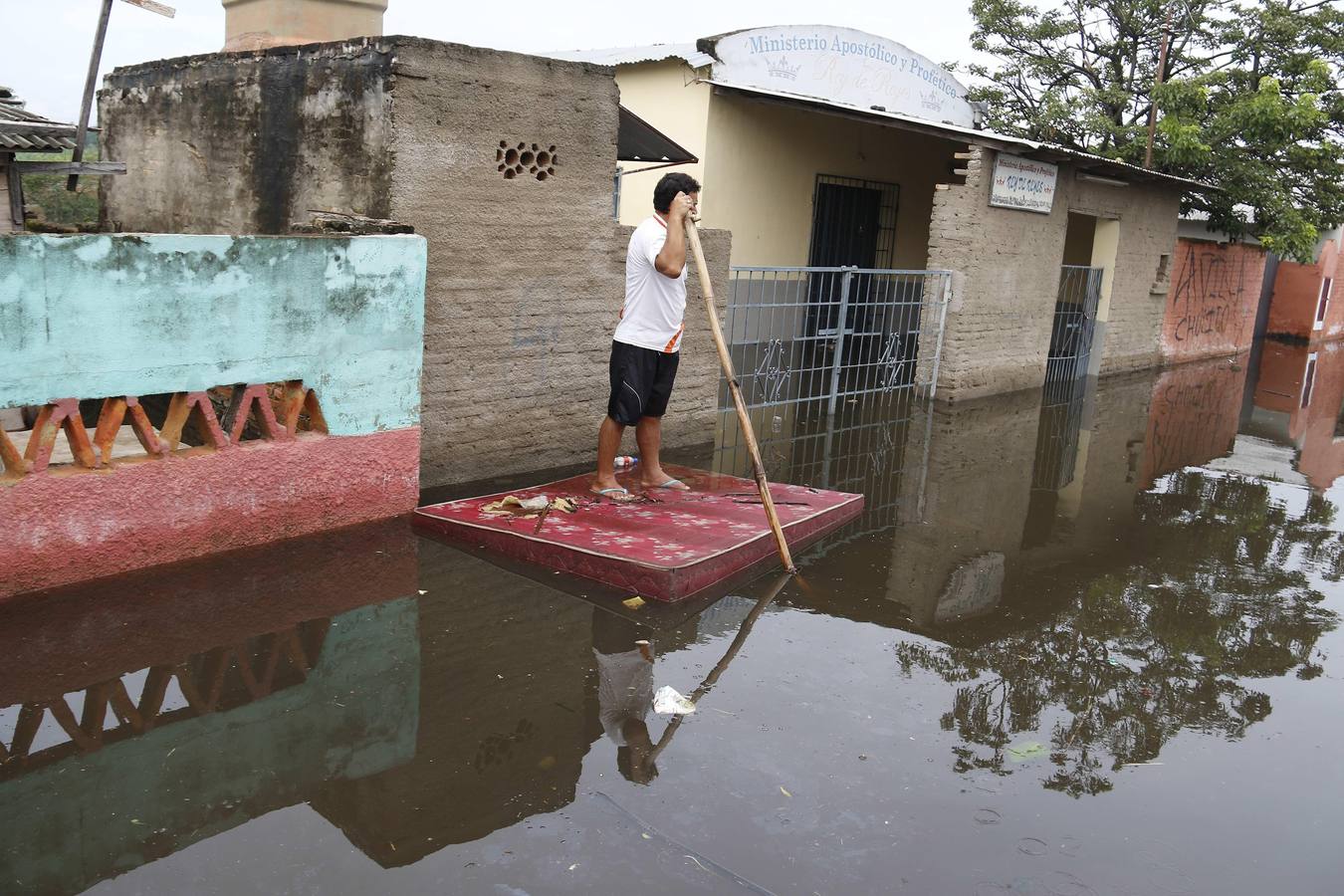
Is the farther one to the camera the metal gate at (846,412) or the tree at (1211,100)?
the tree at (1211,100)

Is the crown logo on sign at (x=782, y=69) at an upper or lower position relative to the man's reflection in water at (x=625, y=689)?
upper

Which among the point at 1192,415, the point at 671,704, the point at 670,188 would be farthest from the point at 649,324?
the point at 1192,415

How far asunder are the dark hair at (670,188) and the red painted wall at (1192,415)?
4.93 meters

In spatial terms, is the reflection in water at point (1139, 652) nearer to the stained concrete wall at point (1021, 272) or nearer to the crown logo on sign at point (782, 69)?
the stained concrete wall at point (1021, 272)

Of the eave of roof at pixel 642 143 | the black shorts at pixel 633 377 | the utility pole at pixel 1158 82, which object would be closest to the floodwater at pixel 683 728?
the black shorts at pixel 633 377

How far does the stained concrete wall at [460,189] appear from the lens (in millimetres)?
6043

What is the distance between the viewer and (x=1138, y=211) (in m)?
14.6

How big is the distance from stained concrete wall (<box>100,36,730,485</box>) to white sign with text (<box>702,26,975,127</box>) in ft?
20.4

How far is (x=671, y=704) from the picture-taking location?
161 inches

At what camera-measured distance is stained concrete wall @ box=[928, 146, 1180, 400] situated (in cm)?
1115

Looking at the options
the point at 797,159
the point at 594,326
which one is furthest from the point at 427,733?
the point at 797,159

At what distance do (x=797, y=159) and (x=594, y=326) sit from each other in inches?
318

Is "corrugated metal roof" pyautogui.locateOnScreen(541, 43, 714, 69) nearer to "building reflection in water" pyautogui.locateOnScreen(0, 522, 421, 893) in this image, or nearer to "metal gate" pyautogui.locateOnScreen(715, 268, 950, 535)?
"metal gate" pyautogui.locateOnScreen(715, 268, 950, 535)

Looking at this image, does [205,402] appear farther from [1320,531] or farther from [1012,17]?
[1012,17]
